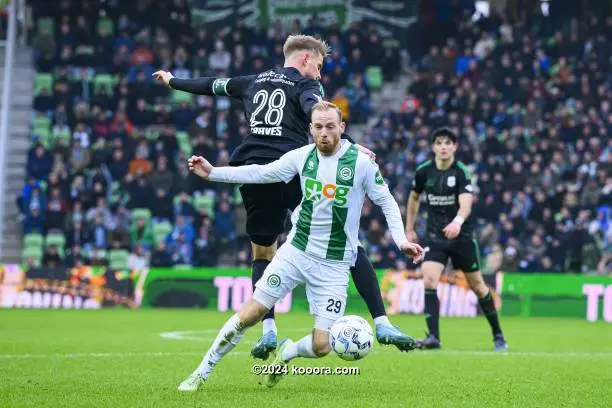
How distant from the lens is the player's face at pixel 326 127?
26.2 feet

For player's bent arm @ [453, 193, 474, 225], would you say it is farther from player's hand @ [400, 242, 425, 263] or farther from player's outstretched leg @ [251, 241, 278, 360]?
player's hand @ [400, 242, 425, 263]

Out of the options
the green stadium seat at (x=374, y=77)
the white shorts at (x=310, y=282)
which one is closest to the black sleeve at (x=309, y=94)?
the white shorts at (x=310, y=282)

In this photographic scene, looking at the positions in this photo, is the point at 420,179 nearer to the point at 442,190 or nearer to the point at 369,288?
the point at 442,190

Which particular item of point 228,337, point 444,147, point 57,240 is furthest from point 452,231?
point 57,240

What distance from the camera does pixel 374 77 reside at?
97.3 ft

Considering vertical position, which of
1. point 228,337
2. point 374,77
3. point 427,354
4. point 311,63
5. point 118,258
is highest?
point 374,77

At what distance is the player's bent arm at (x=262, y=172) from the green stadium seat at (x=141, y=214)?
57.8 ft

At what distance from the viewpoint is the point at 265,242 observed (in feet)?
30.7

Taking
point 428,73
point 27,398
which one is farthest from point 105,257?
point 27,398

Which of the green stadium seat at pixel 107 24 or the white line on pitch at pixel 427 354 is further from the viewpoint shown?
the green stadium seat at pixel 107 24

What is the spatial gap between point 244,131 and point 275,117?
1787 cm

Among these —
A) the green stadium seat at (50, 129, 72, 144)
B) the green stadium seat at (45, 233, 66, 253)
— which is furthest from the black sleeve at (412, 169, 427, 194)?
the green stadium seat at (50, 129, 72, 144)

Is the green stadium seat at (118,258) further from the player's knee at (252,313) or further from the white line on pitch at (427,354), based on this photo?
the player's knee at (252,313)

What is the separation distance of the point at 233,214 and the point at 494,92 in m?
6.96
